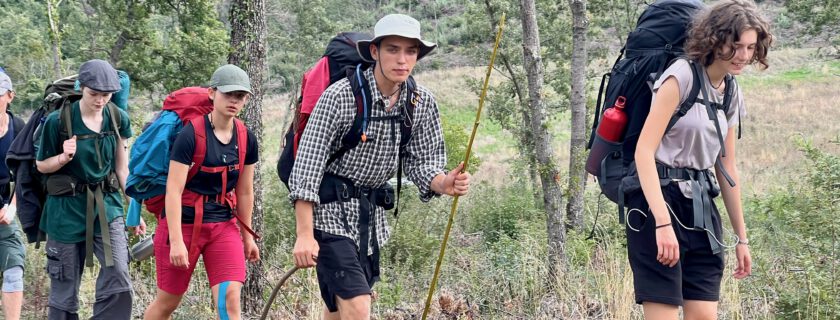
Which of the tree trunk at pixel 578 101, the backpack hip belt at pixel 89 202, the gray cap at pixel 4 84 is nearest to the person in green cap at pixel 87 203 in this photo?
the backpack hip belt at pixel 89 202

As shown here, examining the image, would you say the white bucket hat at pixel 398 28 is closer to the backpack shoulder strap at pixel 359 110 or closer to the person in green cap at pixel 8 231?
the backpack shoulder strap at pixel 359 110

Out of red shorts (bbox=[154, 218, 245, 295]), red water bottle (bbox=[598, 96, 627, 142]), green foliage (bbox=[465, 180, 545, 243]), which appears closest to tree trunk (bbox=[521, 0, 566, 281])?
red shorts (bbox=[154, 218, 245, 295])

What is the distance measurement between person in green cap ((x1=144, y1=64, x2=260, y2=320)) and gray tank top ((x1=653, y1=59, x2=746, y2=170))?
244 centimetres

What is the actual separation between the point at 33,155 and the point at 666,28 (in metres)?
4.13

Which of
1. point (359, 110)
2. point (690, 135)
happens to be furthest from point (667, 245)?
point (359, 110)

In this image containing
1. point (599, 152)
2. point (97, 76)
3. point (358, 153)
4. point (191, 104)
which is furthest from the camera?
point (97, 76)

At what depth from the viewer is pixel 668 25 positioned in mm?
3836

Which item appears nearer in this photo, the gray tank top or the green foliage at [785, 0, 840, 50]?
the gray tank top

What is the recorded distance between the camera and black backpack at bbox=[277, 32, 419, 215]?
401cm

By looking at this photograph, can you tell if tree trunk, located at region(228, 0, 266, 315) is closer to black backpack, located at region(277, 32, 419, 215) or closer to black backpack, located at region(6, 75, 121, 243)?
black backpack, located at region(6, 75, 121, 243)

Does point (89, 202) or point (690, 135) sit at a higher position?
point (690, 135)

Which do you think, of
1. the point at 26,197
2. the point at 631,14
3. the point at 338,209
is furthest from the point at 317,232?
the point at 631,14

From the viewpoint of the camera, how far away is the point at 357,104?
3996mm

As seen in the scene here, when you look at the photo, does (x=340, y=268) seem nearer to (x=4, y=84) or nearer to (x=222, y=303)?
(x=222, y=303)
